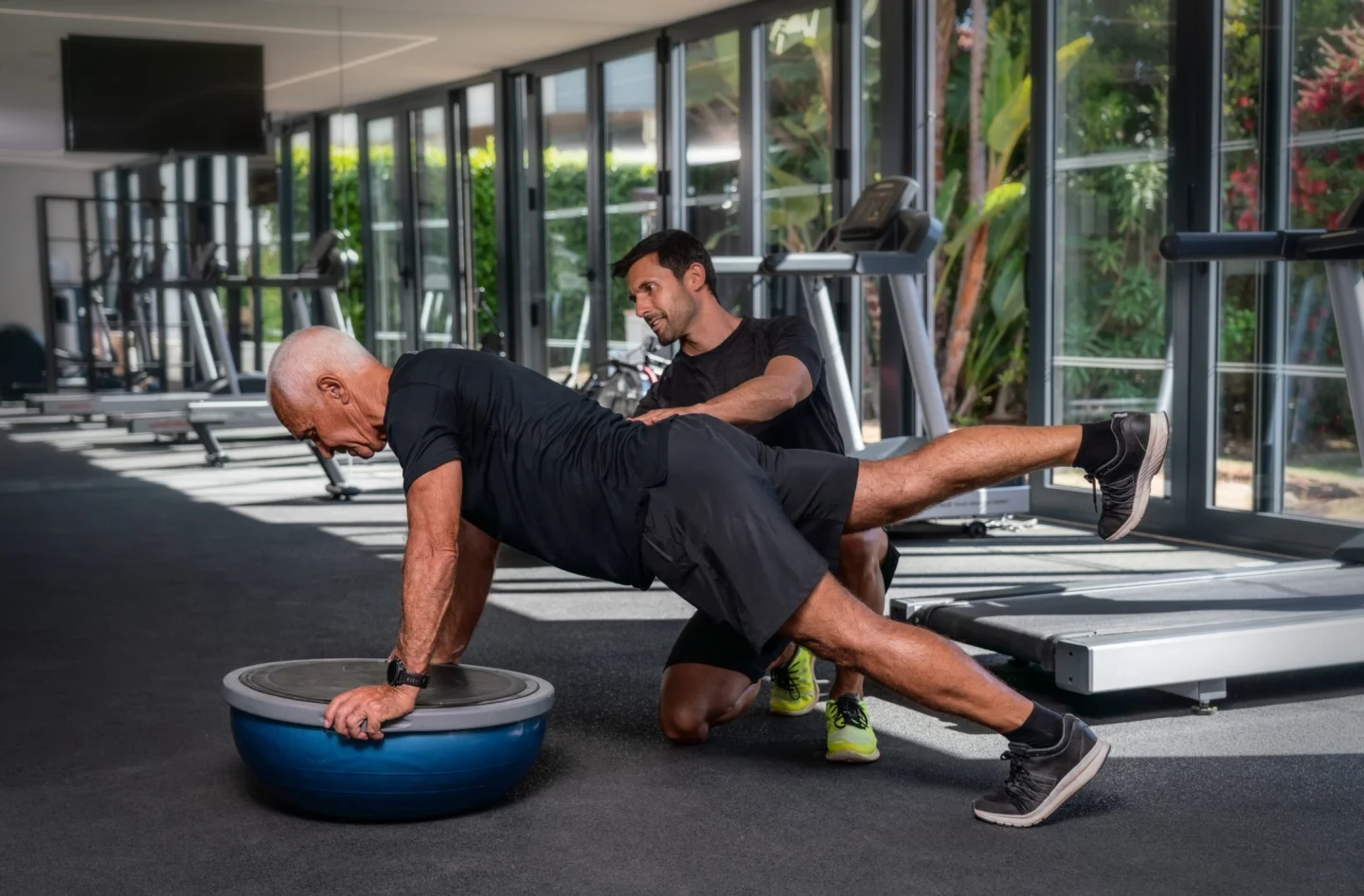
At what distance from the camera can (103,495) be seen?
24.9ft

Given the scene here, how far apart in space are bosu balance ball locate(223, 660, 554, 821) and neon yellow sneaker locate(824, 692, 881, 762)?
1.99 feet

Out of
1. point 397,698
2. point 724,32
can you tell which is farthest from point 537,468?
point 724,32

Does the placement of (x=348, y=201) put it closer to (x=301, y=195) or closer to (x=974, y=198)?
(x=301, y=195)

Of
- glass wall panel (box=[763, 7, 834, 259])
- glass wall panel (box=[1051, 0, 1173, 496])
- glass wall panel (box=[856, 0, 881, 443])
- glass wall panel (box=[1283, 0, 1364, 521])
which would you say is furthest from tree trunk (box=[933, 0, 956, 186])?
glass wall panel (box=[1283, 0, 1364, 521])

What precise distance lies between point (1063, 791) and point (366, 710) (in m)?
1.12

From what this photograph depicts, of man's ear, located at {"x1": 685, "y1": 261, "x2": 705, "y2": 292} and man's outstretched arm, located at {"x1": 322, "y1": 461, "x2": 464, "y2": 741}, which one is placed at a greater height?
man's ear, located at {"x1": 685, "y1": 261, "x2": 705, "y2": 292}

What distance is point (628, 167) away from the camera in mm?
9180

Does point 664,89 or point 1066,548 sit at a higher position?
point 664,89

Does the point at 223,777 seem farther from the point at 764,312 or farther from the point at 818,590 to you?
the point at 764,312

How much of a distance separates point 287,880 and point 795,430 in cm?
137

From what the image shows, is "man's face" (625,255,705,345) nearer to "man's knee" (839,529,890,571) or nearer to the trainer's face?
"man's knee" (839,529,890,571)

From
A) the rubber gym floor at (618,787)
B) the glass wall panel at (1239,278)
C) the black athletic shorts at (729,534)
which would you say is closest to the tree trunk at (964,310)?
the glass wall panel at (1239,278)

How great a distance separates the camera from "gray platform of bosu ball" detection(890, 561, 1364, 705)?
310 cm

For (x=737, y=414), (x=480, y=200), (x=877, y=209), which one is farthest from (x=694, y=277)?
(x=480, y=200)
